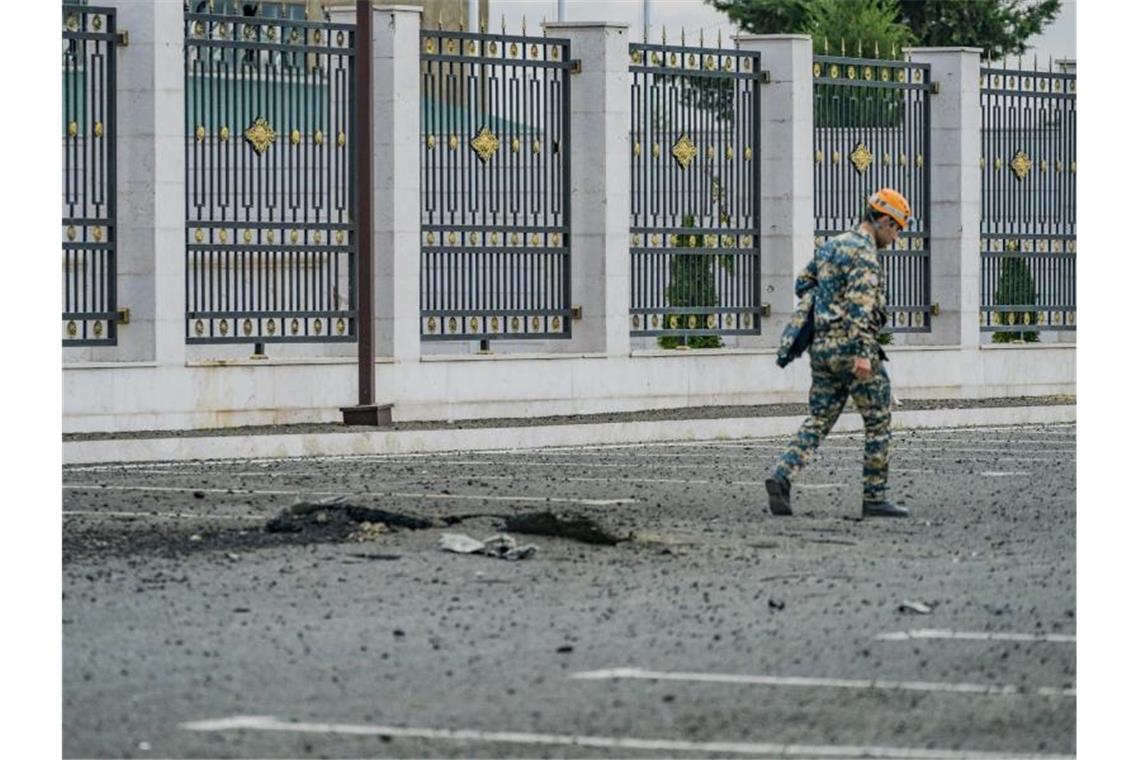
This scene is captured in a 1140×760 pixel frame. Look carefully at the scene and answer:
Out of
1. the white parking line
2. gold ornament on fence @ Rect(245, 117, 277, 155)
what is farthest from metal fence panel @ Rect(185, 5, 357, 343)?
the white parking line

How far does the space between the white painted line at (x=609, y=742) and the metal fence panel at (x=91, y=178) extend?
43.0 feet

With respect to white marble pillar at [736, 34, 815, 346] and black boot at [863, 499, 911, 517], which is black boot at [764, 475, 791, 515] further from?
white marble pillar at [736, 34, 815, 346]

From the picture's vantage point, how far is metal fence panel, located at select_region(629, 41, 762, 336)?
24734 millimetres

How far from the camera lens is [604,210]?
78.7 feet

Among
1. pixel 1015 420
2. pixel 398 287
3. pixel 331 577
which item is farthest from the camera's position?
pixel 1015 420

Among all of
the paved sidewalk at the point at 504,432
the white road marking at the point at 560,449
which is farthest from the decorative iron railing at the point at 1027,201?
the white road marking at the point at 560,449

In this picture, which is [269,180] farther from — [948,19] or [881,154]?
[948,19]

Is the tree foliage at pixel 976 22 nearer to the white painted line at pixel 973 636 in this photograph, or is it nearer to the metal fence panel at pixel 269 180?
the metal fence panel at pixel 269 180

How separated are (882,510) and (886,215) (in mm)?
1711

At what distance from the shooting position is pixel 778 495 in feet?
48.4

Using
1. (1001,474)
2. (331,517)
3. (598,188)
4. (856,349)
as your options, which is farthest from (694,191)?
(331,517)

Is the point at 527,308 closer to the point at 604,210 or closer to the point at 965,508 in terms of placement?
the point at 604,210

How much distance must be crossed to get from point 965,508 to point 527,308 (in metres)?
9.05
